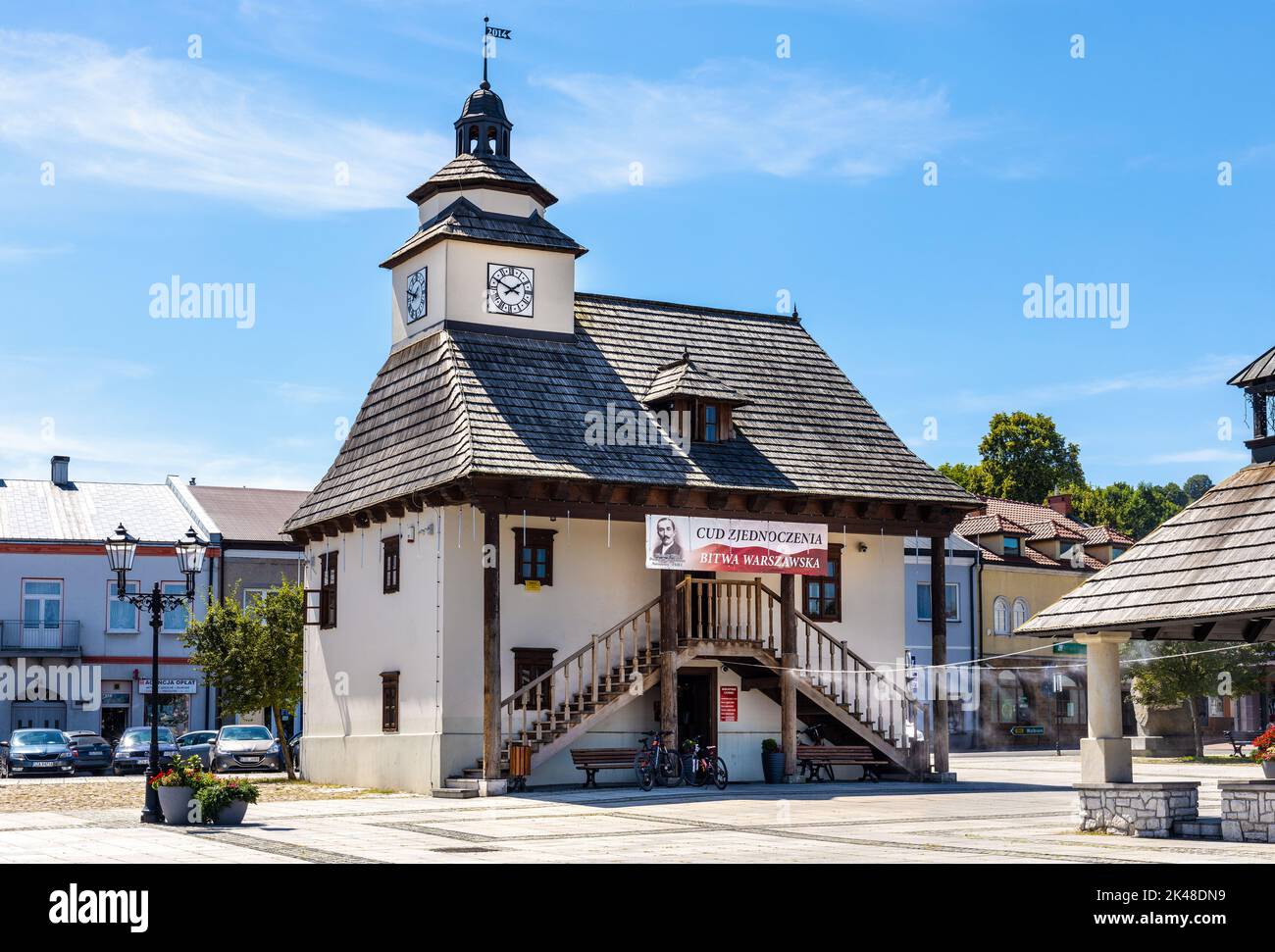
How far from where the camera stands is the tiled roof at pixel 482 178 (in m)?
33.0

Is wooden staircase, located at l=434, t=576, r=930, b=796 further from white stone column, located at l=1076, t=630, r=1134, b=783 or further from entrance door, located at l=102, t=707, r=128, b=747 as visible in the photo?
entrance door, located at l=102, t=707, r=128, b=747

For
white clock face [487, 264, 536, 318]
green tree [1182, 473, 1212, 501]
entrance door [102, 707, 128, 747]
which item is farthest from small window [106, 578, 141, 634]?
green tree [1182, 473, 1212, 501]

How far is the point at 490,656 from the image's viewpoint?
27625mm

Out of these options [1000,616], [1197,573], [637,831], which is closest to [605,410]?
[637,831]

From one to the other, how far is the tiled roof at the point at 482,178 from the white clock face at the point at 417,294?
192cm

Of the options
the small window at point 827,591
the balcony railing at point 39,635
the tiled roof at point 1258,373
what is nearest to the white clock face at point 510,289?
the small window at point 827,591

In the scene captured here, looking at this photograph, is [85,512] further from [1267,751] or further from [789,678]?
[1267,751]

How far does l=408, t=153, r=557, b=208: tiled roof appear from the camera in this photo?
3303 centimetres

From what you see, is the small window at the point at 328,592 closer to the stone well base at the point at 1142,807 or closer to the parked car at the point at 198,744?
the parked car at the point at 198,744

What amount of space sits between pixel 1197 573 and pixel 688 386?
49.5 feet
